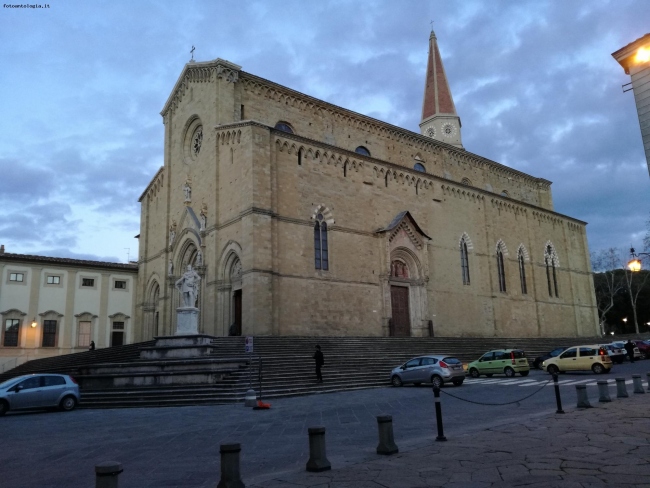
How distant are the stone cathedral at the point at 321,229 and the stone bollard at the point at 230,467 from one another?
1894cm

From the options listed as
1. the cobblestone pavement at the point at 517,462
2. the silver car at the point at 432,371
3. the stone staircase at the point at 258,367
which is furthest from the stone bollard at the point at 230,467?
the silver car at the point at 432,371

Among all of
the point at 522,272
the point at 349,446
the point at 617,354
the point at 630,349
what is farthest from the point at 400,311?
the point at 349,446

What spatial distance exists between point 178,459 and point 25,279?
101 feet

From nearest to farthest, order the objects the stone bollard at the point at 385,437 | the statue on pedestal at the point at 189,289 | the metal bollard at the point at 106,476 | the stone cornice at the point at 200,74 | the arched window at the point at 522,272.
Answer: the metal bollard at the point at 106,476, the stone bollard at the point at 385,437, the statue on pedestal at the point at 189,289, the stone cornice at the point at 200,74, the arched window at the point at 522,272

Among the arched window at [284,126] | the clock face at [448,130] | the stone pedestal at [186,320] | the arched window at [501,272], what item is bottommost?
the stone pedestal at [186,320]

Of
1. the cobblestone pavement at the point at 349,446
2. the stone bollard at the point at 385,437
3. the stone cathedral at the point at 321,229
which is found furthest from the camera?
the stone cathedral at the point at 321,229

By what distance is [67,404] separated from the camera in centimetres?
1605

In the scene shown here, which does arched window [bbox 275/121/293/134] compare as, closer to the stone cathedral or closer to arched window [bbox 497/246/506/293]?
the stone cathedral

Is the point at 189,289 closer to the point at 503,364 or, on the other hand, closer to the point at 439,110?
the point at 503,364

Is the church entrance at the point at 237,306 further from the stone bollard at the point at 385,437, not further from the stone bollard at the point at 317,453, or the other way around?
the stone bollard at the point at 317,453

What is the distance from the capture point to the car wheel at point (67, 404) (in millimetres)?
15977

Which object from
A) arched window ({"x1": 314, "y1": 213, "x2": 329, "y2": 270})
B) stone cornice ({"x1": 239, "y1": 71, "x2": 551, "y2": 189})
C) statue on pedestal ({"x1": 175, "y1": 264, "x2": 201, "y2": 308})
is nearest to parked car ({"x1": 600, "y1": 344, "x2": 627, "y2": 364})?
arched window ({"x1": 314, "y1": 213, "x2": 329, "y2": 270})

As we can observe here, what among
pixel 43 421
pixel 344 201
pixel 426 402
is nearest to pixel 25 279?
pixel 344 201

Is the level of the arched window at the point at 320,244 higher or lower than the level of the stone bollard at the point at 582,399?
higher
